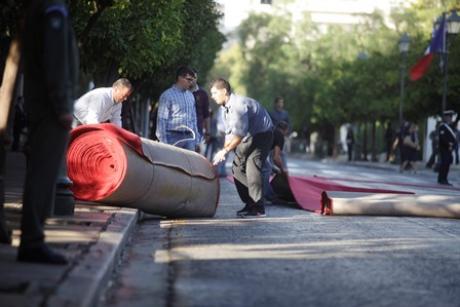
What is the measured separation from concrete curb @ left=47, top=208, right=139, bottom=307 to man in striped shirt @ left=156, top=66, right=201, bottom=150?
4.82 m

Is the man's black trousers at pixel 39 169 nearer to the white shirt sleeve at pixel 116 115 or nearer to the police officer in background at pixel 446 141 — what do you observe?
the white shirt sleeve at pixel 116 115

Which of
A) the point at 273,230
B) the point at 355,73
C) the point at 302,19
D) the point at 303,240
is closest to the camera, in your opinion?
the point at 303,240

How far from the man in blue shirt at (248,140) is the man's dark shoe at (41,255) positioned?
640 cm

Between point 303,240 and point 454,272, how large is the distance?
7.74 feet

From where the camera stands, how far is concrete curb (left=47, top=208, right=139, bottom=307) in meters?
5.71

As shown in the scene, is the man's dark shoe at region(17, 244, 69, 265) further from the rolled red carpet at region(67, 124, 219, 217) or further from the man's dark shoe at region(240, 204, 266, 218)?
the man's dark shoe at region(240, 204, 266, 218)

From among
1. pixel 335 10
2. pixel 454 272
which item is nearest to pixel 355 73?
pixel 454 272

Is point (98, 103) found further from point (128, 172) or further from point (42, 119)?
point (42, 119)

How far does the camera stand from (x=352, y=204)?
13.7 m

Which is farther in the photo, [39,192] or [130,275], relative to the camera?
[130,275]

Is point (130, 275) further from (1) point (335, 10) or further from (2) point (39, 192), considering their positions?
(1) point (335, 10)

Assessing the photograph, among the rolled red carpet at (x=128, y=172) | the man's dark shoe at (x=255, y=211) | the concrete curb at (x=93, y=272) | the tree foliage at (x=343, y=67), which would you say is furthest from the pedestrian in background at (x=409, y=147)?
the concrete curb at (x=93, y=272)

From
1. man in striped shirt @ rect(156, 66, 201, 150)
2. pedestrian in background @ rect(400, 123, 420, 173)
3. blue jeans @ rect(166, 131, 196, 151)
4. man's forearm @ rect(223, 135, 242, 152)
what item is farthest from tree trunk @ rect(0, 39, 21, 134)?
pedestrian in background @ rect(400, 123, 420, 173)

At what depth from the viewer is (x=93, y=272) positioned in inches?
262
